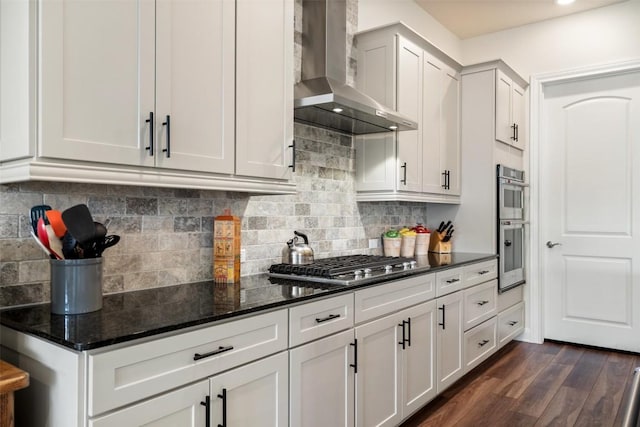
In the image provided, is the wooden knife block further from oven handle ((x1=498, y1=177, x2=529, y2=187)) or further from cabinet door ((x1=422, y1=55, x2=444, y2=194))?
oven handle ((x1=498, y1=177, x2=529, y2=187))

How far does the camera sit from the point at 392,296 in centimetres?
237

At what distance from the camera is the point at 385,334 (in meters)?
2.32

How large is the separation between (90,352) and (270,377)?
0.71 m

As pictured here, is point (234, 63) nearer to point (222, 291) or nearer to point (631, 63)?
point (222, 291)

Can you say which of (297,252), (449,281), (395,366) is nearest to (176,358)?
(297,252)

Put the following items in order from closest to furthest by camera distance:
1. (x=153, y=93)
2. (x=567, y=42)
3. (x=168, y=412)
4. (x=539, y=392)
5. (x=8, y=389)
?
1. (x=8, y=389)
2. (x=168, y=412)
3. (x=153, y=93)
4. (x=539, y=392)
5. (x=567, y=42)

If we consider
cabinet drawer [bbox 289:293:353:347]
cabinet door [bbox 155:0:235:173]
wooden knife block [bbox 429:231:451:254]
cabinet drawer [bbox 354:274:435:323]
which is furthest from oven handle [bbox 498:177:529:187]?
cabinet door [bbox 155:0:235:173]

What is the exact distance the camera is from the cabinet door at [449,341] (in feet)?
9.23

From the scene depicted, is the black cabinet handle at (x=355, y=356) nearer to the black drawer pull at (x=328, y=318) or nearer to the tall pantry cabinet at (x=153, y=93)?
the black drawer pull at (x=328, y=318)

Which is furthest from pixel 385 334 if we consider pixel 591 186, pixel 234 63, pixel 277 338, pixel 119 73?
pixel 591 186

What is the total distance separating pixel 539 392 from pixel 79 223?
305 centimetres

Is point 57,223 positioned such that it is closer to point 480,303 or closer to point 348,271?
point 348,271

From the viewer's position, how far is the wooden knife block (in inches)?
146

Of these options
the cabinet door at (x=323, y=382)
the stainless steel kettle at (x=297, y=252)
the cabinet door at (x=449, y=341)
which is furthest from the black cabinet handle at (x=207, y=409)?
the cabinet door at (x=449, y=341)
